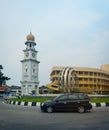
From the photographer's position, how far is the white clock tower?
100625 millimetres

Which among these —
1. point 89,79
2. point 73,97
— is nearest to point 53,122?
point 73,97

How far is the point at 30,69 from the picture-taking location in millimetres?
101812

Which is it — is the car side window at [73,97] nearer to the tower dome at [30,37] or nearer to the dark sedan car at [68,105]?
the dark sedan car at [68,105]

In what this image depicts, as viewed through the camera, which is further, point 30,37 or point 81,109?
point 30,37

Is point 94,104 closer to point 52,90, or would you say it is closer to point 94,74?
point 52,90

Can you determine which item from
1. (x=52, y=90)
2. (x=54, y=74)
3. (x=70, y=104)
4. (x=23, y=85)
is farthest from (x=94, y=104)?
(x=23, y=85)

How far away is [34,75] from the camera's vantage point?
103 meters

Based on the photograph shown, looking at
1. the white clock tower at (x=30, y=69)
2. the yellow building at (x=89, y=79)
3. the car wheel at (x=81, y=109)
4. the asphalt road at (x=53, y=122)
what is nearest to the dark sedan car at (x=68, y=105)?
the car wheel at (x=81, y=109)

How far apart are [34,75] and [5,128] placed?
305 ft

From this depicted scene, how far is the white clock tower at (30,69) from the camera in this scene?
101 m

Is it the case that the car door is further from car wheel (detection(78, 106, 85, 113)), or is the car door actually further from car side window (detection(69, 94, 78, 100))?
car wheel (detection(78, 106, 85, 113))

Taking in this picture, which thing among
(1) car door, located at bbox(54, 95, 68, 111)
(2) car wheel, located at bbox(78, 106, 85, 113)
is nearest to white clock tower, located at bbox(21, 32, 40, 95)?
(1) car door, located at bbox(54, 95, 68, 111)

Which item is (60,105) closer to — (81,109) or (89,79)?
(81,109)

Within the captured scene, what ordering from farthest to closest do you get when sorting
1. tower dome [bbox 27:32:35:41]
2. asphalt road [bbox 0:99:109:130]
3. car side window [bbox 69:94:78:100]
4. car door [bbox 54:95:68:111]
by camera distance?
tower dome [bbox 27:32:35:41] → car side window [bbox 69:94:78:100] → car door [bbox 54:95:68:111] → asphalt road [bbox 0:99:109:130]
